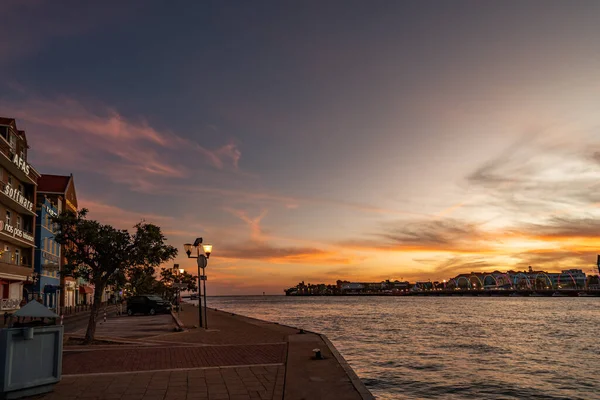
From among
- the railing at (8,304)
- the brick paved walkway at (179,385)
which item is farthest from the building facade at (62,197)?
the brick paved walkway at (179,385)

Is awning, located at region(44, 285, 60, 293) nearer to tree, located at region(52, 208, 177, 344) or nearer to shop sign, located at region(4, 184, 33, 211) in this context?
shop sign, located at region(4, 184, 33, 211)

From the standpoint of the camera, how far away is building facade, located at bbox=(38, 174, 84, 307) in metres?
67.3

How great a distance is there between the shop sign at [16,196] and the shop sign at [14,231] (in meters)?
2.47

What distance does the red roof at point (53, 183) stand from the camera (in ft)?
226

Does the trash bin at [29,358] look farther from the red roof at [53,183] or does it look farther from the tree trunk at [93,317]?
the red roof at [53,183]

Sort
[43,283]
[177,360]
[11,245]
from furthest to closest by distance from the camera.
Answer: [43,283], [11,245], [177,360]

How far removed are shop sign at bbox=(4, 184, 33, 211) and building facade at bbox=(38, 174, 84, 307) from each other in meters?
17.6

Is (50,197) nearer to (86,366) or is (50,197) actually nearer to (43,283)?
(43,283)

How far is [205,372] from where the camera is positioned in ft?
39.4

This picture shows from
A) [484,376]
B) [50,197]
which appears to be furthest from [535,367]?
[50,197]

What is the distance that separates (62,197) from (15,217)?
867 inches

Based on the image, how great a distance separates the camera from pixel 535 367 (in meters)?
21.8

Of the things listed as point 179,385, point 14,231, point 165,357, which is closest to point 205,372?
point 179,385

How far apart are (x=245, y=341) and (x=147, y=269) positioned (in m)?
5.21
